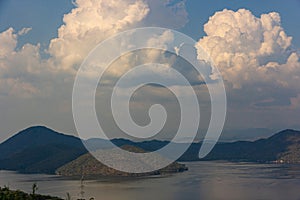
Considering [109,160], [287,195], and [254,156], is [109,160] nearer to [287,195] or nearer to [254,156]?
[287,195]

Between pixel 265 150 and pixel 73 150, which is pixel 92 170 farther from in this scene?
pixel 265 150

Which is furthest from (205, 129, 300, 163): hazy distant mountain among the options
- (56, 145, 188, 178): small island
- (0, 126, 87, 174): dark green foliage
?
(0, 126, 87, 174): dark green foliage

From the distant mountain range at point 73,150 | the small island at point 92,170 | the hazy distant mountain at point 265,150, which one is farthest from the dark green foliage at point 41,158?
the hazy distant mountain at point 265,150

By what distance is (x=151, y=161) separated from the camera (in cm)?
4362

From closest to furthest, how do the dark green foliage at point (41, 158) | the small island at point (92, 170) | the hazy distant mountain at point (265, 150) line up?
the small island at point (92, 170) < the dark green foliage at point (41, 158) < the hazy distant mountain at point (265, 150)

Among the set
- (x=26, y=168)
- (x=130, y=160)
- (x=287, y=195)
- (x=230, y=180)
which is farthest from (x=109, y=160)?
(x=287, y=195)

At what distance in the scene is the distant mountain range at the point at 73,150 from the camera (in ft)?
163

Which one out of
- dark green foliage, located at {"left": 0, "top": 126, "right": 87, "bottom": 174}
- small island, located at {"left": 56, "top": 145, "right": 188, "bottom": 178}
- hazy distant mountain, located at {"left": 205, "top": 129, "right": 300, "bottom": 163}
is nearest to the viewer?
small island, located at {"left": 56, "top": 145, "right": 188, "bottom": 178}

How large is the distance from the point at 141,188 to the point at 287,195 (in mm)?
8444

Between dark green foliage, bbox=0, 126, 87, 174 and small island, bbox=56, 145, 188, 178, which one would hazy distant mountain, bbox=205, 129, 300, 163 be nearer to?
small island, bbox=56, 145, 188, 178

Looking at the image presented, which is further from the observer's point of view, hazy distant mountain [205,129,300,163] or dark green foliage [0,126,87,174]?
hazy distant mountain [205,129,300,163]

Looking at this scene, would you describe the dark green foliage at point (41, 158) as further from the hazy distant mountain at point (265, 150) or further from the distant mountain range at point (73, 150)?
the hazy distant mountain at point (265, 150)

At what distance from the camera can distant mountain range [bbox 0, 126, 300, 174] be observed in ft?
163

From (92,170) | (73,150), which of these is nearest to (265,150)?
(73,150)
